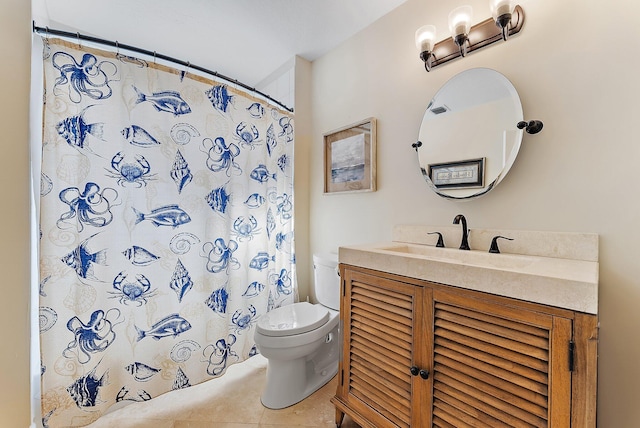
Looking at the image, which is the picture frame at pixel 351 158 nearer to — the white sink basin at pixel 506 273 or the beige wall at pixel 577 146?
the beige wall at pixel 577 146

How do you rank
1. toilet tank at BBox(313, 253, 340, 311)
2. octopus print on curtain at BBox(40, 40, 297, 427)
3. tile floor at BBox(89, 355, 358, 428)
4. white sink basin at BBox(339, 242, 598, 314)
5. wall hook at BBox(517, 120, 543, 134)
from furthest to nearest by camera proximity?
toilet tank at BBox(313, 253, 340, 311), tile floor at BBox(89, 355, 358, 428), octopus print on curtain at BBox(40, 40, 297, 427), wall hook at BBox(517, 120, 543, 134), white sink basin at BBox(339, 242, 598, 314)

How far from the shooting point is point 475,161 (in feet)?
4.29

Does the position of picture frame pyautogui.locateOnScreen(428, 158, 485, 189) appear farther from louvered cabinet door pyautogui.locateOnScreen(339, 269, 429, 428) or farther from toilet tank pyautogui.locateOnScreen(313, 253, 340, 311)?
toilet tank pyautogui.locateOnScreen(313, 253, 340, 311)

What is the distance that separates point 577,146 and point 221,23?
2.04 meters

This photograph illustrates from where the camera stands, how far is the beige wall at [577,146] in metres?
0.97

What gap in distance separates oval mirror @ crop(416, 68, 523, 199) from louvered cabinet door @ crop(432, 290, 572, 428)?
2.11ft

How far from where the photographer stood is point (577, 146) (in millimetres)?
1064

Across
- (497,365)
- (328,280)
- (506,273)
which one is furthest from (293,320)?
(506,273)
